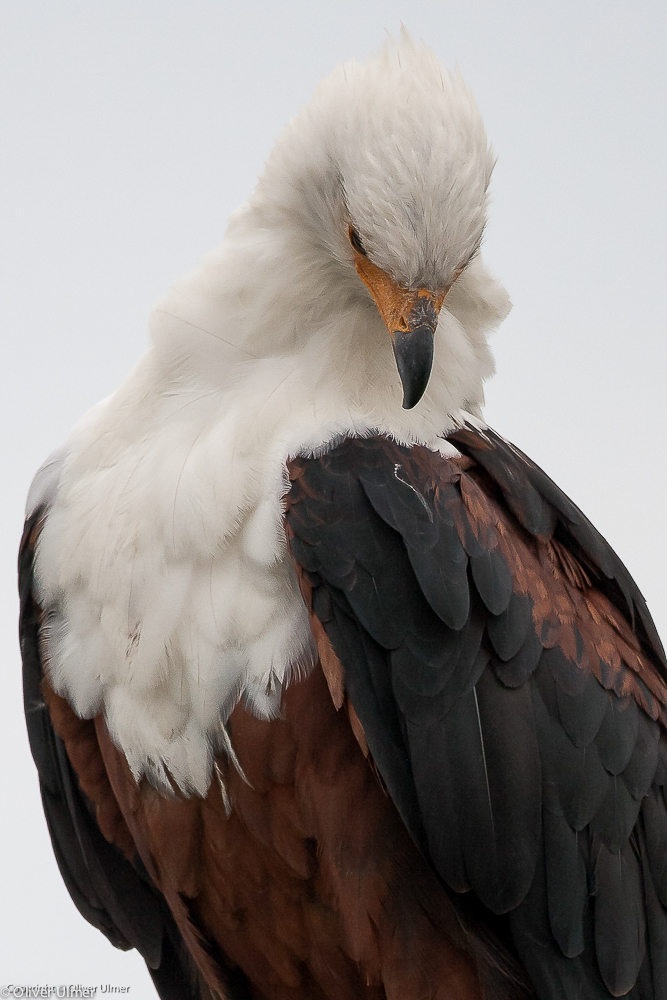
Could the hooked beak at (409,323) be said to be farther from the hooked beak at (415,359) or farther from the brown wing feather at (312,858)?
the brown wing feather at (312,858)

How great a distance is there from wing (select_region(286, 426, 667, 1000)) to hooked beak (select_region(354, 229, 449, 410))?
196 mm

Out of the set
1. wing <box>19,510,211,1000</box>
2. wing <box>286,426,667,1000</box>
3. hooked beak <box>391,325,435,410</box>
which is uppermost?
hooked beak <box>391,325,435,410</box>

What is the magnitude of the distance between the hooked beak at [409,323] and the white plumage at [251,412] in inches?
1.3

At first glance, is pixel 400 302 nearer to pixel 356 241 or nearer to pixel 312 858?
pixel 356 241

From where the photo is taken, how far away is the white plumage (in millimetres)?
1990

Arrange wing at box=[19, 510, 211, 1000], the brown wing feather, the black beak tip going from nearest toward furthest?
the black beak tip, the brown wing feather, wing at box=[19, 510, 211, 1000]

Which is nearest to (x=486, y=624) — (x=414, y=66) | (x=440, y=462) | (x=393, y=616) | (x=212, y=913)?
(x=393, y=616)

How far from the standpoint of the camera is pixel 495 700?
6.66ft

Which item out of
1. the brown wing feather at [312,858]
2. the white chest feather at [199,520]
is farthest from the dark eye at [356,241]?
the brown wing feather at [312,858]

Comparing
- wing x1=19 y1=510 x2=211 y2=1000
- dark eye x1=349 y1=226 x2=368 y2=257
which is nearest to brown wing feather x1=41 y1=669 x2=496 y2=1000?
wing x1=19 y1=510 x2=211 y2=1000

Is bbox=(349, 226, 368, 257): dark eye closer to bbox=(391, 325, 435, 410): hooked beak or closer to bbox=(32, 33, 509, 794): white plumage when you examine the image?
bbox=(32, 33, 509, 794): white plumage

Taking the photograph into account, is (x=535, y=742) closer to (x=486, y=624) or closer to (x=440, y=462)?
(x=486, y=624)

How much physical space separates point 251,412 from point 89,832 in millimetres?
1033

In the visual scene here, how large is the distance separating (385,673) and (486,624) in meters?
0.21
